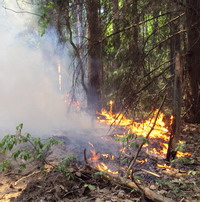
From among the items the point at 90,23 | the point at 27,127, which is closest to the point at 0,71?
the point at 27,127

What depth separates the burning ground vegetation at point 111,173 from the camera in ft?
10.2

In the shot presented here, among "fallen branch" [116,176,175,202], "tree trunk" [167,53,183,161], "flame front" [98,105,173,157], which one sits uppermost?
"tree trunk" [167,53,183,161]

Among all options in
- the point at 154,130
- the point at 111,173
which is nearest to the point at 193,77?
the point at 154,130

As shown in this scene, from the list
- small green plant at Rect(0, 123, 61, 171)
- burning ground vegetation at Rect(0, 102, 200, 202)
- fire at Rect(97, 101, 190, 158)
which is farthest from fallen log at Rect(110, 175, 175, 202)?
small green plant at Rect(0, 123, 61, 171)

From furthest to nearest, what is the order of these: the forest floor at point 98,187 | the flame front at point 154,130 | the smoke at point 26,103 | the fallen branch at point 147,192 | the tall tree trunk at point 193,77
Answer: the smoke at point 26,103 → the tall tree trunk at point 193,77 → the flame front at point 154,130 → the forest floor at point 98,187 → the fallen branch at point 147,192

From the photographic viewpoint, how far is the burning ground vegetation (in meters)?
3.10

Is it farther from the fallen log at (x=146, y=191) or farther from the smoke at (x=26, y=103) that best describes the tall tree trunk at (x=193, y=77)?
→ the smoke at (x=26, y=103)

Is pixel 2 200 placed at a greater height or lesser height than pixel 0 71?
lesser

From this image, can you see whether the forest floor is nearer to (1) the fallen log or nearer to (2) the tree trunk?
(1) the fallen log

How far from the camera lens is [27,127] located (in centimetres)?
803

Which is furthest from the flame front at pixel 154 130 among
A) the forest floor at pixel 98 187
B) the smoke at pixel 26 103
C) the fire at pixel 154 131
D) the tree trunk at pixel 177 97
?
the smoke at pixel 26 103

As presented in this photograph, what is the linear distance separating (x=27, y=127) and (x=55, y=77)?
2325 centimetres

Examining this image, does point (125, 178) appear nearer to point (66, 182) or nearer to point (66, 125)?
point (66, 182)

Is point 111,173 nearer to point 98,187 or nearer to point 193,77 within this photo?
point 98,187
